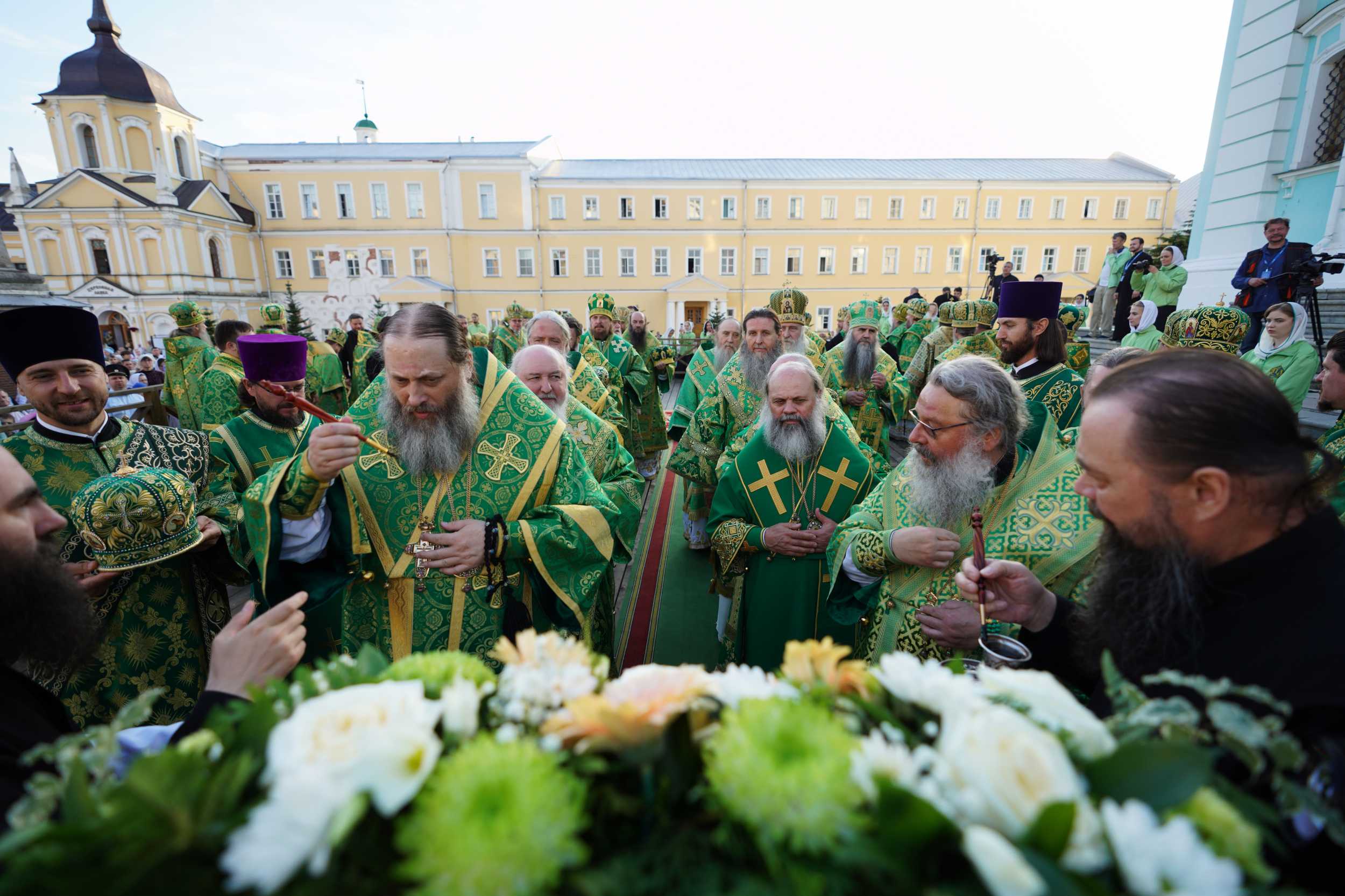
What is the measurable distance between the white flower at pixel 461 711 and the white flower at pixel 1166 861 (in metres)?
0.79

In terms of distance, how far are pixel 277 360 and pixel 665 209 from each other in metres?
38.8

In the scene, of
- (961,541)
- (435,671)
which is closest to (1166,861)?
(435,671)

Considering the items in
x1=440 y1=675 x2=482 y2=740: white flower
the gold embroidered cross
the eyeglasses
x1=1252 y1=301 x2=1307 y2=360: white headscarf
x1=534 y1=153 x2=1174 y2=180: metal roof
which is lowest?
the gold embroidered cross

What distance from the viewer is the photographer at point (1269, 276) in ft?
24.2

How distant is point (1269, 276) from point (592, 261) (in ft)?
118

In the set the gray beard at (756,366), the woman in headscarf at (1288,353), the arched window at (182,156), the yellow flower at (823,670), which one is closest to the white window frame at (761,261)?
the gray beard at (756,366)

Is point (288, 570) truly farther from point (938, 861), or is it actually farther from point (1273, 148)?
point (1273, 148)

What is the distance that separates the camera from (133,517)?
2.22m

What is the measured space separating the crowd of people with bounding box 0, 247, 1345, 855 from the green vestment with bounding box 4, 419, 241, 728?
1cm

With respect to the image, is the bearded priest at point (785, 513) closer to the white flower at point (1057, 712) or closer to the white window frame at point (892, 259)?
the white flower at point (1057, 712)

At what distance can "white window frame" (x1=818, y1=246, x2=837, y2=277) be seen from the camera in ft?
129

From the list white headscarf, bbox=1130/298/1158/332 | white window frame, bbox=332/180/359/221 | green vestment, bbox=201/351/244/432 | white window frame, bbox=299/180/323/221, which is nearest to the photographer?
white headscarf, bbox=1130/298/1158/332

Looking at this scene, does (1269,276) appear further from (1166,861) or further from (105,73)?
(105,73)

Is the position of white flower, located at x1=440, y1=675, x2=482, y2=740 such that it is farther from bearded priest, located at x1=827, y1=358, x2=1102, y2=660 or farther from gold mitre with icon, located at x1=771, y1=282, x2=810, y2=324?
gold mitre with icon, located at x1=771, y1=282, x2=810, y2=324
